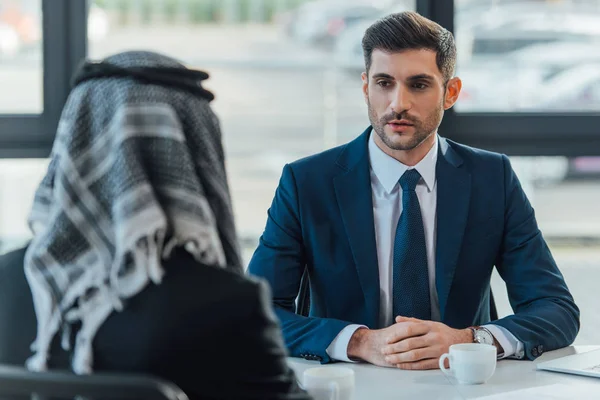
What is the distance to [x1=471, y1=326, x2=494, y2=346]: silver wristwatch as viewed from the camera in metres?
1.88

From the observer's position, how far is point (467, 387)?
1628mm

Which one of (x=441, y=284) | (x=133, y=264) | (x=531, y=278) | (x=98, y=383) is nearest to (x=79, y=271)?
(x=133, y=264)

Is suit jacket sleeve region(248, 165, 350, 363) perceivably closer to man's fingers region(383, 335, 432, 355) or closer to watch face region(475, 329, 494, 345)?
man's fingers region(383, 335, 432, 355)

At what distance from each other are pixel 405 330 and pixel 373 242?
1.11ft

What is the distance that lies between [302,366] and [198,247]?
74cm

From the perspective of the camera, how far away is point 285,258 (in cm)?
211

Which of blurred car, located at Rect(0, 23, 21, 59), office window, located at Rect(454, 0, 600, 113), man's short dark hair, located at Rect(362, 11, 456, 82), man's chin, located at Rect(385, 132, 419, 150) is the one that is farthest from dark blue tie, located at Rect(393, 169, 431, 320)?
blurred car, located at Rect(0, 23, 21, 59)

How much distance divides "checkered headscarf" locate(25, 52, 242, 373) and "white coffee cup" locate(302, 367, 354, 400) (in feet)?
1.27

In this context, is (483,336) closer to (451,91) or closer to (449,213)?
(449,213)

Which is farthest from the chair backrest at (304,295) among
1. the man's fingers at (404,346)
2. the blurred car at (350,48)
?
the blurred car at (350,48)

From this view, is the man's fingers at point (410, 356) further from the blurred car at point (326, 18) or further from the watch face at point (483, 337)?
the blurred car at point (326, 18)

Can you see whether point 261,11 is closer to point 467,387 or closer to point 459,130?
point 459,130

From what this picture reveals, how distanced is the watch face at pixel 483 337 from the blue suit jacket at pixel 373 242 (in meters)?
0.17

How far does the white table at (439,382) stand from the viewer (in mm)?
1588
